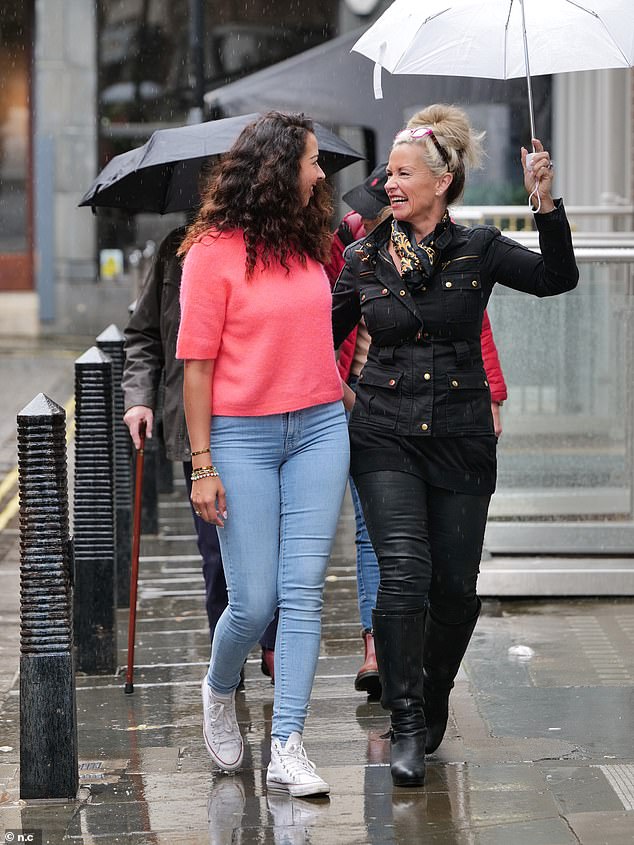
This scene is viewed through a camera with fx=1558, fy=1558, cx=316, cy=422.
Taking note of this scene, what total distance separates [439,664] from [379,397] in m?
0.86

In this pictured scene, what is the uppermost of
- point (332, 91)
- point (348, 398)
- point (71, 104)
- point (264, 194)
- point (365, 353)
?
point (71, 104)

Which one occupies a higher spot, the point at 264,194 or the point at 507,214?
the point at 507,214

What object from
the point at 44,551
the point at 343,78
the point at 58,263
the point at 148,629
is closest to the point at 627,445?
the point at 148,629

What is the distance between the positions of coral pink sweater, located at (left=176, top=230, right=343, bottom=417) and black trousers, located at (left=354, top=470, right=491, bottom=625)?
35 centimetres

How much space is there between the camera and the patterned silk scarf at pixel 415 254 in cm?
462

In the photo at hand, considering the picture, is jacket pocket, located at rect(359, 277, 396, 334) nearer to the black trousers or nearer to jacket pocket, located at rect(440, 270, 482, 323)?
jacket pocket, located at rect(440, 270, 482, 323)

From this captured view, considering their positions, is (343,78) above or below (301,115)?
above

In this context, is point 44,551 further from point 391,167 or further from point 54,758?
point 391,167

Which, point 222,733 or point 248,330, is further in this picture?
point 222,733

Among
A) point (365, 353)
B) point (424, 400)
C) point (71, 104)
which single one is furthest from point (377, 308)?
point (71, 104)

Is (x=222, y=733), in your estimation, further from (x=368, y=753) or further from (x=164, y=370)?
(x=164, y=370)

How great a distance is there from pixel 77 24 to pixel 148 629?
59.1ft

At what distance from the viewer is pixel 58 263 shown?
77.3 ft

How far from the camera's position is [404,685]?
181 inches
